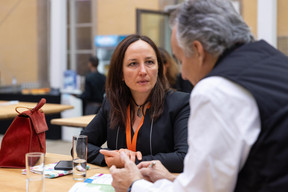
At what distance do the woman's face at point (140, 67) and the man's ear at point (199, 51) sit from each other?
998mm

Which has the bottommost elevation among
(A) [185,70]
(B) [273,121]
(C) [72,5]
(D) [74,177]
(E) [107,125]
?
(D) [74,177]

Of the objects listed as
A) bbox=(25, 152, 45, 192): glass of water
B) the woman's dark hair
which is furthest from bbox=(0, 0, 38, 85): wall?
bbox=(25, 152, 45, 192): glass of water

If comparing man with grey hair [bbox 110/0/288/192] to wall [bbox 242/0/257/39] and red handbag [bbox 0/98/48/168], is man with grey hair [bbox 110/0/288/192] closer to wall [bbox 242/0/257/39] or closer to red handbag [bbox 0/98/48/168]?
red handbag [bbox 0/98/48/168]

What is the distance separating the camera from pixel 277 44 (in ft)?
23.2

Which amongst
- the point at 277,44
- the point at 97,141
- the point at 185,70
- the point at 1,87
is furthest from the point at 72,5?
the point at 185,70

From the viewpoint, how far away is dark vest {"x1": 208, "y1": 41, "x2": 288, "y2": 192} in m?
0.97

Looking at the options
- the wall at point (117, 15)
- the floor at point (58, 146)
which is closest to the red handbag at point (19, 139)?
the floor at point (58, 146)

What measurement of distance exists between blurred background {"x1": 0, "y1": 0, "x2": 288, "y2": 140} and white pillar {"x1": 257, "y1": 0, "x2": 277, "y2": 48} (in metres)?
2.34

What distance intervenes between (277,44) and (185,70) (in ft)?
21.0

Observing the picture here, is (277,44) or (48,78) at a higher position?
(277,44)

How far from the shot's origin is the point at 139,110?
218 centimetres

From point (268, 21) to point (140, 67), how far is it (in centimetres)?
545

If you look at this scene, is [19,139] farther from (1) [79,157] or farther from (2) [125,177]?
(2) [125,177]

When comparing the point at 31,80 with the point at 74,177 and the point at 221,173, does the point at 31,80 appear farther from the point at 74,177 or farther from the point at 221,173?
the point at 221,173
